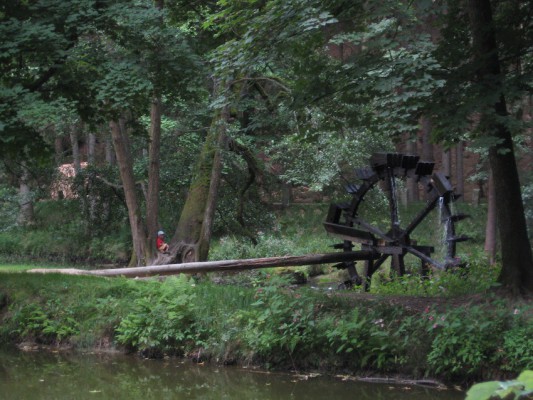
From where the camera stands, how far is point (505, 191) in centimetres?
948

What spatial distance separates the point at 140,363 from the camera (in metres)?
10.3

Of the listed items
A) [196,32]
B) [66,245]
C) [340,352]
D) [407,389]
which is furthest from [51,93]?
[66,245]

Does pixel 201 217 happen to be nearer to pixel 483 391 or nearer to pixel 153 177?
pixel 153 177

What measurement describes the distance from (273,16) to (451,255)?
318 inches

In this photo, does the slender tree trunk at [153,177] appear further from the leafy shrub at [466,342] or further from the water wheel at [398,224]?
the leafy shrub at [466,342]

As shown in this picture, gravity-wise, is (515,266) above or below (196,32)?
below

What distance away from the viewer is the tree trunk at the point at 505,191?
918 centimetres

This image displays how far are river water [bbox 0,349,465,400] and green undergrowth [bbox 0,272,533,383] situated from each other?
30 cm

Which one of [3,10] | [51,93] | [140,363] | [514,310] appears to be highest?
[3,10]

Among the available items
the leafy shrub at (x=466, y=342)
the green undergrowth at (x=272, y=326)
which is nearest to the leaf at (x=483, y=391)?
the green undergrowth at (x=272, y=326)

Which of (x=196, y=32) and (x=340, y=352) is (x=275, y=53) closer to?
(x=340, y=352)

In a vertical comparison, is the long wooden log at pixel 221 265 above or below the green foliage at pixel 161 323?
above

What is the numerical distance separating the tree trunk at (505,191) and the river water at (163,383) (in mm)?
2146

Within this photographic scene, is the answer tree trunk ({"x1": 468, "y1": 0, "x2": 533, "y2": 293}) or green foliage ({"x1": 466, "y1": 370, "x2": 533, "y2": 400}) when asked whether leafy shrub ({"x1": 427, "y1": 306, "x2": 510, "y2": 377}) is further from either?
green foliage ({"x1": 466, "y1": 370, "x2": 533, "y2": 400})
